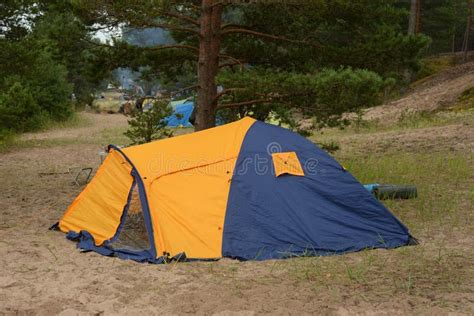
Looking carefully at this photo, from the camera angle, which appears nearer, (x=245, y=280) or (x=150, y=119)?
(x=245, y=280)

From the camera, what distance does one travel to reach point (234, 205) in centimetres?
611

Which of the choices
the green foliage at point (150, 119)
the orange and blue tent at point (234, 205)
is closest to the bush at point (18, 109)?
the green foliage at point (150, 119)

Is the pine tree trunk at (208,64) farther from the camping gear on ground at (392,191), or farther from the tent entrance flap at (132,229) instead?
the tent entrance flap at (132,229)

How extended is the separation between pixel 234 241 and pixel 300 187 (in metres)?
1.01

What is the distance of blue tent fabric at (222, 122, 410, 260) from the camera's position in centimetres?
599

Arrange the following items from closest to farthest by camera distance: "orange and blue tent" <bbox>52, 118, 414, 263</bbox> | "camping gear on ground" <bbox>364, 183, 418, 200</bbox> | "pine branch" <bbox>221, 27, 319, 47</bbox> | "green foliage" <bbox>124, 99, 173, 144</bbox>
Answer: "orange and blue tent" <bbox>52, 118, 414, 263</bbox> < "camping gear on ground" <bbox>364, 183, 418, 200</bbox> < "green foliage" <bbox>124, 99, 173, 144</bbox> < "pine branch" <bbox>221, 27, 319, 47</bbox>

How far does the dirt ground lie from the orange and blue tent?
241 mm

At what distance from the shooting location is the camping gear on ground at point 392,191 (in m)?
8.28

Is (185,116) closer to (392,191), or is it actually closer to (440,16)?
(392,191)

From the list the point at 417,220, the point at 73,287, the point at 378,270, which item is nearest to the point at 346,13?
the point at 417,220

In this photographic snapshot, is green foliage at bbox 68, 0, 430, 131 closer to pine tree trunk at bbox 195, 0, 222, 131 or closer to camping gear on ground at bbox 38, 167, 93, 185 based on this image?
pine tree trunk at bbox 195, 0, 222, 131

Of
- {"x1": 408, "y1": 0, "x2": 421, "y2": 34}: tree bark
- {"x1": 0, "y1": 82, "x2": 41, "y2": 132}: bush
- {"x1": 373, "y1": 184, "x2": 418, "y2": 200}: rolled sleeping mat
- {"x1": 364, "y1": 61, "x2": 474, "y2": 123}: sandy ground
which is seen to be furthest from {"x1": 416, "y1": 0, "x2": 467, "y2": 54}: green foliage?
{"x1": 373, "y1": 184, "x2": 418, "y2": 200}: rolled sleeping mat

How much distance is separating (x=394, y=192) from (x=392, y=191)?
1.6 inches

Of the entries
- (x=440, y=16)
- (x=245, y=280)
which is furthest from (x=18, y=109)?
(x=440, y=16)
